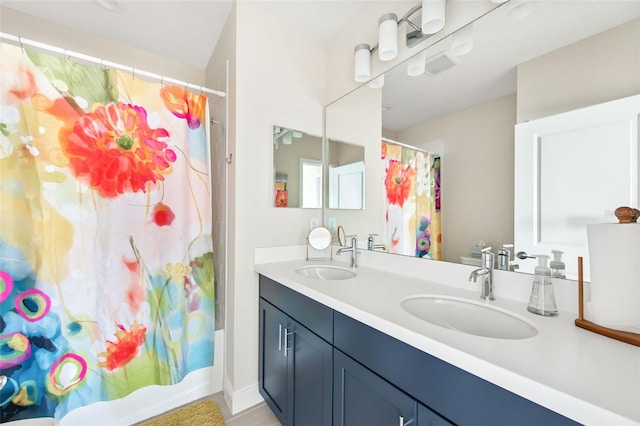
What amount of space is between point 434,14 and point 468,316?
51.2 inches

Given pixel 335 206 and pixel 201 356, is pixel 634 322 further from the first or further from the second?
pixel 201 356

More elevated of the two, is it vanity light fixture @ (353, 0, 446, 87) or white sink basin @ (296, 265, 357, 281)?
vanity light fixture @ (353, 0, 446, 87)

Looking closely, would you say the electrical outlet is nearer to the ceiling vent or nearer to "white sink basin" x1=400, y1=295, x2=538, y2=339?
→ "white sink basin" x1=400, y1=295, x2=538, y2=339

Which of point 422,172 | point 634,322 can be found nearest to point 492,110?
point 422,172

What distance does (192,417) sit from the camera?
1.42 m

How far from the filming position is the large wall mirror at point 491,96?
79 cm

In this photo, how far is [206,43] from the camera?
2.00 m

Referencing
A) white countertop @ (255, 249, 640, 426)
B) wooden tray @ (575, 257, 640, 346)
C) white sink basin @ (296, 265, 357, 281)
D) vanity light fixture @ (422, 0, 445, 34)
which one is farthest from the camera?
white sink basin @ (296, 265, 357, 281)

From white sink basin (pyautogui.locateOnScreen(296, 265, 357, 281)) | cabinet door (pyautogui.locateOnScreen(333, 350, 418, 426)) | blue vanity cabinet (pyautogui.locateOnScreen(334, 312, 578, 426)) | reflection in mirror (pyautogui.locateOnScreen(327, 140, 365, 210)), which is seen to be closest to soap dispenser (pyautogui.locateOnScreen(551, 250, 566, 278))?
blue vanity cabinet (pyautogui.locateOnScreen(334, 312, 578, 426))

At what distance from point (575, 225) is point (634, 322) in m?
0.33

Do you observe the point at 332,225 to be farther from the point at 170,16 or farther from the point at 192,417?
the point at 170,16

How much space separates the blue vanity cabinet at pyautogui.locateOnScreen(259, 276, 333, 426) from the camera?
40.1 inches

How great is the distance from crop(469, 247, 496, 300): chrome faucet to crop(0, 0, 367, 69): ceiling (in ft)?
5.63

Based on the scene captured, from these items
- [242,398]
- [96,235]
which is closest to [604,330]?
[242,398]
